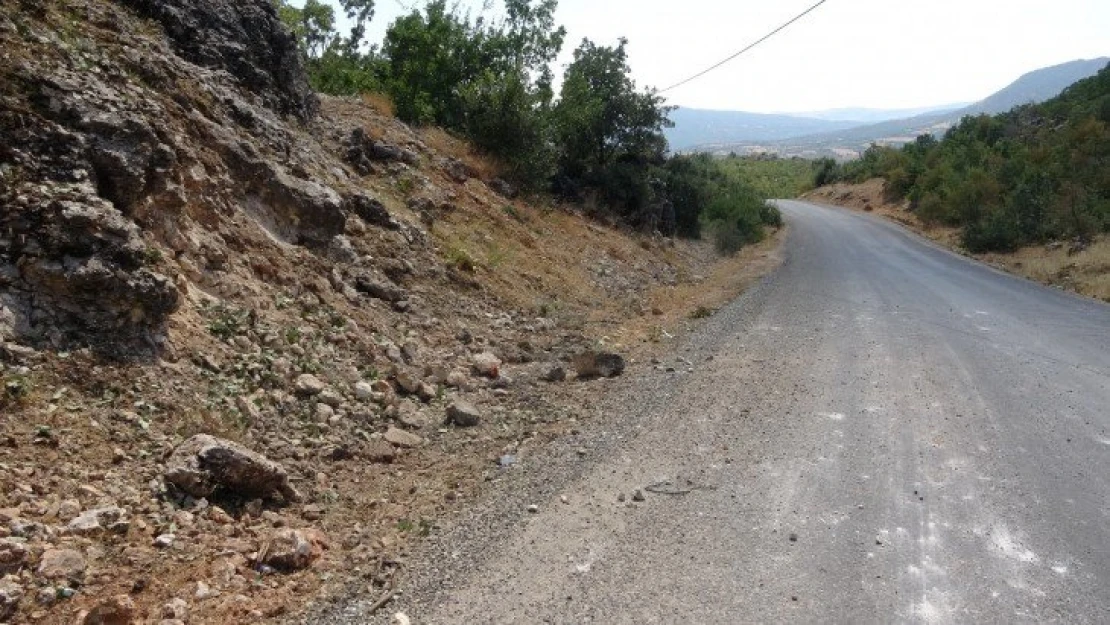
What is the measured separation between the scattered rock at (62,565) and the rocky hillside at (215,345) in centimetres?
1

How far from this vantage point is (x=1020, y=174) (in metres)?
26.8

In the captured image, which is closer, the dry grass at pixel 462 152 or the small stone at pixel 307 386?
the small stone at pixel 307 386

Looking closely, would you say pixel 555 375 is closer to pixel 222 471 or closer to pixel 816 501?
pixel 816 501

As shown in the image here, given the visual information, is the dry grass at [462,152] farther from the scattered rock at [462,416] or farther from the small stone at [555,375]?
the scattered rock at [462,416]

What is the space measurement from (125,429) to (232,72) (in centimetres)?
662

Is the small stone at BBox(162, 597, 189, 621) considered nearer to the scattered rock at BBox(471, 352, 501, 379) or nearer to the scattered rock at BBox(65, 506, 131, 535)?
the scattered rock at BBox(65, 506, 131, 535)

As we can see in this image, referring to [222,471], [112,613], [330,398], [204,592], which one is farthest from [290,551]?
[330,398]

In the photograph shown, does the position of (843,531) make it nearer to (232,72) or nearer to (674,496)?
(674,496)

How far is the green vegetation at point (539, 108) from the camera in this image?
17.9 metres

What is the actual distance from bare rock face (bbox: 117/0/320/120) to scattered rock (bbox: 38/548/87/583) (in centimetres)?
711

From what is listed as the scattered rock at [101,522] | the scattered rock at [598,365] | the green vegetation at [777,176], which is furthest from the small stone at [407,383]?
the green vegetation at [777,176]

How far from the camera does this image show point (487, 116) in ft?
57.5

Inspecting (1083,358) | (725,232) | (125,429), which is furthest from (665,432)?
(725,232)

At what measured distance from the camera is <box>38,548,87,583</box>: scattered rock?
3365 millimetres
